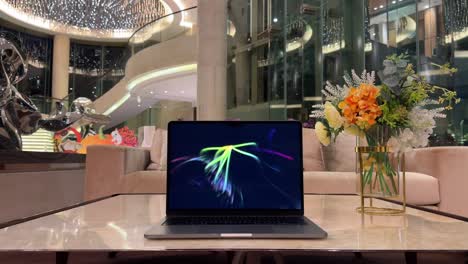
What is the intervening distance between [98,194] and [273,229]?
2.26 m

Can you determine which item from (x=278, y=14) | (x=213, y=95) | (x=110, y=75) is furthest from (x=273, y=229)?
(x=110, y=75)

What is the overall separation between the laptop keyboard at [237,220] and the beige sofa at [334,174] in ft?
5.85

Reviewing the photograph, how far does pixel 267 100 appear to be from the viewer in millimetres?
7945

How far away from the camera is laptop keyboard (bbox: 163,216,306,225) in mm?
981

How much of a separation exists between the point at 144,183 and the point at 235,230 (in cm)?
207

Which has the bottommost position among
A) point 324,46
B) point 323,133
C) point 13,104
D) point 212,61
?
point 323,133

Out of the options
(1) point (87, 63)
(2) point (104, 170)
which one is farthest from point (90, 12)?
(1) point (87, 63)

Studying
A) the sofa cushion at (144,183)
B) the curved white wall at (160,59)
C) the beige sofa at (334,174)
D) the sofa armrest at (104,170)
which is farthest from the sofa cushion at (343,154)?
the curved white wall at (160,59)

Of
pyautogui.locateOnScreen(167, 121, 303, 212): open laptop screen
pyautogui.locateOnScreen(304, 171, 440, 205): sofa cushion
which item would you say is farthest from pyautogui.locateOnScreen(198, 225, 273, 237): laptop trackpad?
pyautogui.locateOnScreen(304, 171, 440, 205): sofa cushion

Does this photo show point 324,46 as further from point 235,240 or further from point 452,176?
point 235,240

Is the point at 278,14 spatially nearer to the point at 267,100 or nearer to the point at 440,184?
the point at 267,100

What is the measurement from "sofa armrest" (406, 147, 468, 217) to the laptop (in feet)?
6.42

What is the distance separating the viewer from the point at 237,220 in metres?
1.01

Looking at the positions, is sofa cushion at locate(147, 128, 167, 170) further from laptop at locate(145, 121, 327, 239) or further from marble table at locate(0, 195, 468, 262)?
laptop at locate(145, 121, 327, 239)
